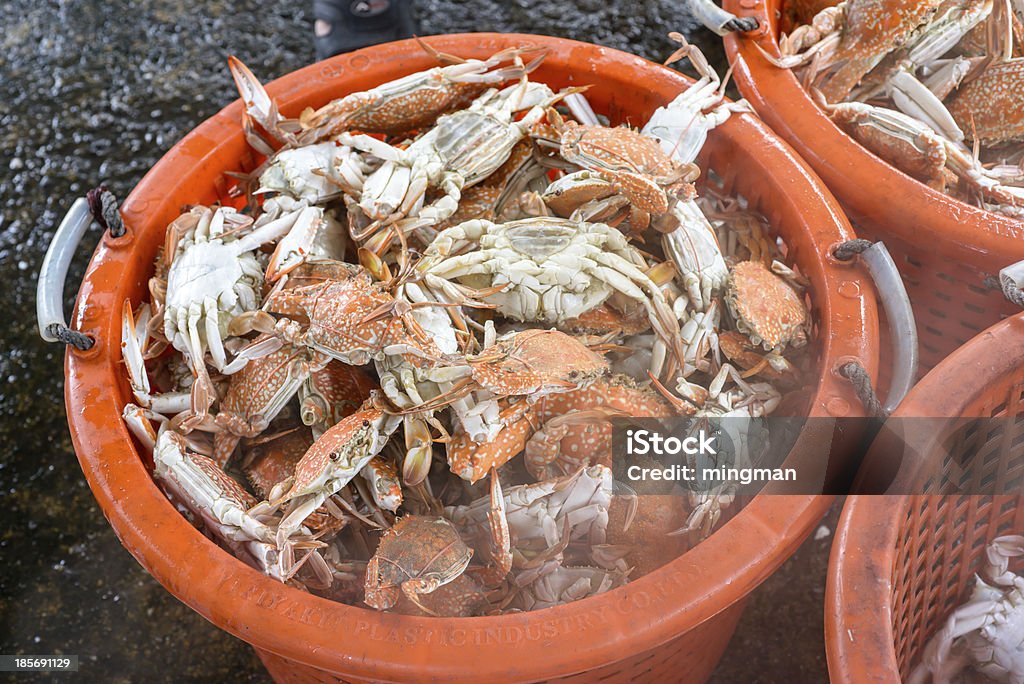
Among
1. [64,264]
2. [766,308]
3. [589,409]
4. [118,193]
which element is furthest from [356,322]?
[118,193]

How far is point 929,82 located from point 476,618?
4.83 ft

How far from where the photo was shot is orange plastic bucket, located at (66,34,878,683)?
1.11 m

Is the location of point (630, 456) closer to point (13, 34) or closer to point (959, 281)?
point (959, 281)

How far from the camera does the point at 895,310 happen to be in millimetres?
1395

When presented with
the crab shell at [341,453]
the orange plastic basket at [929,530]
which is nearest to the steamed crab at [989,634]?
the orange plastic basket at [929,530]

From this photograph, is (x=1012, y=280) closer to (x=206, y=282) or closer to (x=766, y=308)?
(x=766, y=308)

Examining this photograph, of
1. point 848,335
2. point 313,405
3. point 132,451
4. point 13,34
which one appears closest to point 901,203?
point 848,335

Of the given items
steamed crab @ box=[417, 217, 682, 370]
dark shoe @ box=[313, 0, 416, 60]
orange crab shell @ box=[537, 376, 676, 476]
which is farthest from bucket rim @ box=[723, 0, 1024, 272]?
dark shoe @ box=[313, 0, 416, 60]

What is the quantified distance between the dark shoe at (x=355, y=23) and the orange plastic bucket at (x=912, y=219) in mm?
1230

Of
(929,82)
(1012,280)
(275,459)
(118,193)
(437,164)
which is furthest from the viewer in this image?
(118,193)

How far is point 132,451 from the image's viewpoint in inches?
52.2

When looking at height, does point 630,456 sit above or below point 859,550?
below

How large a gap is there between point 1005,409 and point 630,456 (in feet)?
1.92

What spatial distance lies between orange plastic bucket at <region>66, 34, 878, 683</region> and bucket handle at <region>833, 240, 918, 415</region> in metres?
0.03
